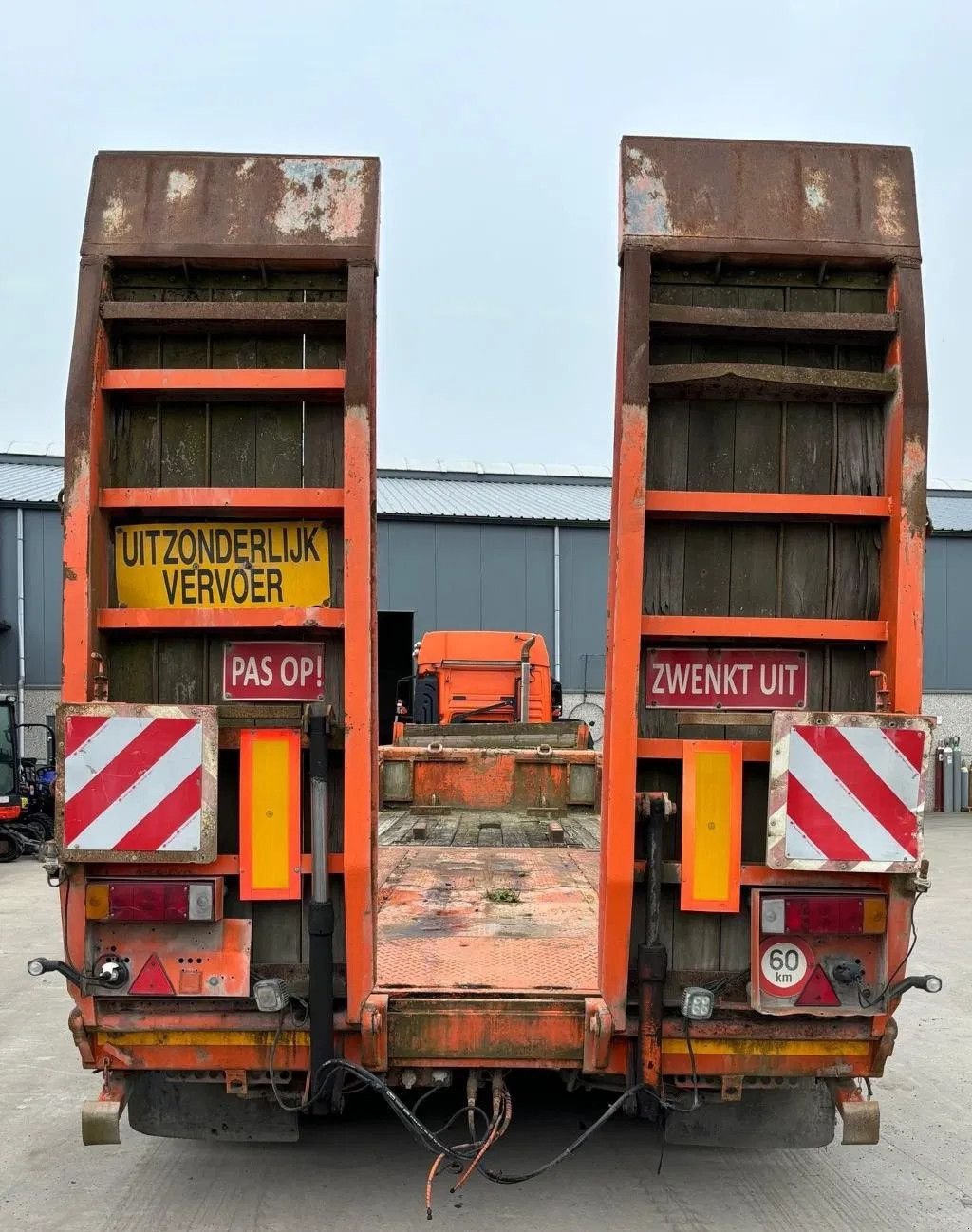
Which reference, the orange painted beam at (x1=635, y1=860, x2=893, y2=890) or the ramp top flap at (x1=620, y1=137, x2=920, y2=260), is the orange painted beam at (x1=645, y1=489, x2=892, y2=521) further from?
the orange painted beam at (x1=635, y1=860, x2=893, y2=890)

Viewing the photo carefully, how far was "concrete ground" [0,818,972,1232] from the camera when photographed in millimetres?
3783

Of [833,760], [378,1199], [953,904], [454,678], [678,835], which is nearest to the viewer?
[833,760]

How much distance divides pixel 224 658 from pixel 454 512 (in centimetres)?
1904

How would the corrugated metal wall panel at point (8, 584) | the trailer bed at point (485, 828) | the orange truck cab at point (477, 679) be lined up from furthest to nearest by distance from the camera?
the corrugated metal wall panel at point (8, 584) < the orange truck cab at point (477, 679) < the trailer bed at point (485, 828)

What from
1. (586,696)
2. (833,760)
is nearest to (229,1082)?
(833,760)

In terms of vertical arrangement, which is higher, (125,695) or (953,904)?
(125,695)

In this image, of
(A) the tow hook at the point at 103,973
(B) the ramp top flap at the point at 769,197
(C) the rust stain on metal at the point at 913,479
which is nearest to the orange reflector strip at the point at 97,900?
(A) the tow hook at the point at 103,973

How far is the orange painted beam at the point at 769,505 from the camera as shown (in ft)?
11.1

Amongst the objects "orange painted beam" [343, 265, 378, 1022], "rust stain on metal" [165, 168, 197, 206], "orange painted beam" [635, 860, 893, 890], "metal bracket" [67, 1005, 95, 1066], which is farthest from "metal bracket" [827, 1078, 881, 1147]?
"rust stain on metal" [165, 168, 197, 206]

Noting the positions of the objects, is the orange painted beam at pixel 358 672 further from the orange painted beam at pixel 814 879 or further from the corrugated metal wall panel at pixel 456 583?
the corrugated metal wall panel at pixel 456 583

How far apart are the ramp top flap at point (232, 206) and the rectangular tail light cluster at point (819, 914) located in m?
2.46

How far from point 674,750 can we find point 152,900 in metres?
1.71

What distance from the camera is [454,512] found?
2241 cm

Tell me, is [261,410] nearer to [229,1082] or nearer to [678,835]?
[678,835]
